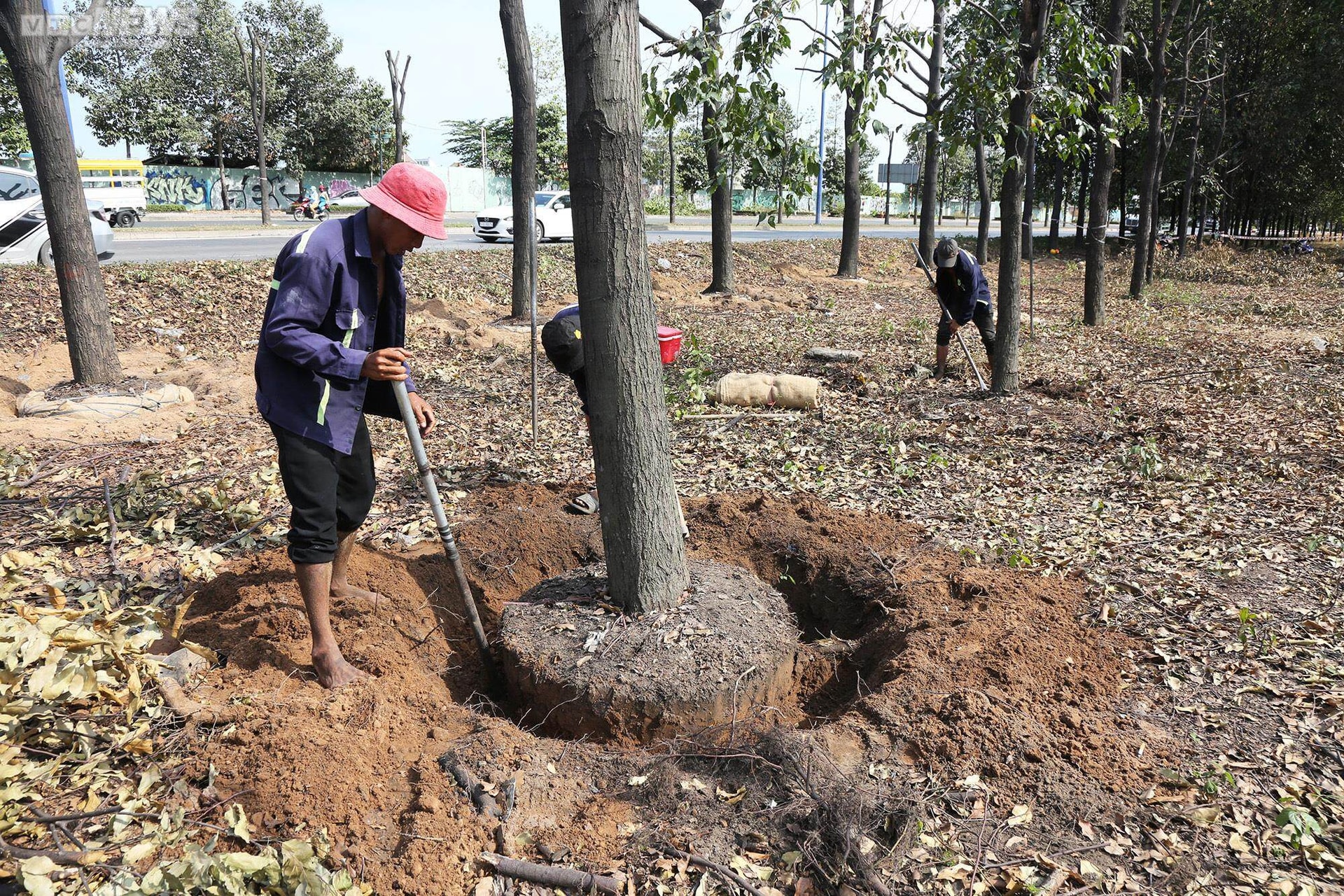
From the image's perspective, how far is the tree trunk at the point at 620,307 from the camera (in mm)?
2967

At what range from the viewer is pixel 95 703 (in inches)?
113

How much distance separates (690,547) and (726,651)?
4.57ft

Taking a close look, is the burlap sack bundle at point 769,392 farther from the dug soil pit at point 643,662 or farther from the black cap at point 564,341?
the dug soil pit at point 643,662

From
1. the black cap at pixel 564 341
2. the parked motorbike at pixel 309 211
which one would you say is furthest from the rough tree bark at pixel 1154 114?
the parked motorbike at pixel 309 211

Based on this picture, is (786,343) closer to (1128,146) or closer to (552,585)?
(552,585)

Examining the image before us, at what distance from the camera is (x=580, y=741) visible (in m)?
3.06

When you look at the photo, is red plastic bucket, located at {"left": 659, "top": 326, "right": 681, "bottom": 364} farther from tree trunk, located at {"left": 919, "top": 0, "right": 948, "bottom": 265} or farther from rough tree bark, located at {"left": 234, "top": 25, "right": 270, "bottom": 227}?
rough tree bark, located at {"left": 234, "top": 25, "right": 270, "bottom": 227}

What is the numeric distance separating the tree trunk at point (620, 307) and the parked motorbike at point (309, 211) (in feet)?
91.1

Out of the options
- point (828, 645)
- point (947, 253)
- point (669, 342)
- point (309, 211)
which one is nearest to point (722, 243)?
point (947, 253)

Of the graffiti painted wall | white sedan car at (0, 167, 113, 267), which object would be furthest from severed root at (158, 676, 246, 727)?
the graffiti painted wall

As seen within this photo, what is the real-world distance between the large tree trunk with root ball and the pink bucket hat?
5753 millimetres

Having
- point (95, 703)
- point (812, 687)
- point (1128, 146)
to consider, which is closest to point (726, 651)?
point (812, 687)

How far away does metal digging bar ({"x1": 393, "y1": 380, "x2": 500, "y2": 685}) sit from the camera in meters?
3.25

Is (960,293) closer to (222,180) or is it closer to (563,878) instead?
(563,878)
